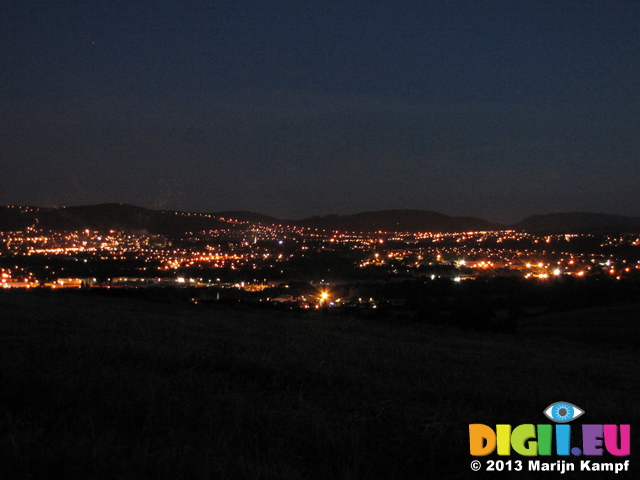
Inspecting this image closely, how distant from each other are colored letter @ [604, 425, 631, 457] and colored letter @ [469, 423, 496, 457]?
696mm

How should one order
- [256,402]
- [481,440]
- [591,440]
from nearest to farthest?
[481,440] < [591,440] < [256,402]

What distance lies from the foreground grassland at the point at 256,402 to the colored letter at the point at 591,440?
0.80 ft

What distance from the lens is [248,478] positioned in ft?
9.09

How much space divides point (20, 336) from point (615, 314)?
21270 millimetres

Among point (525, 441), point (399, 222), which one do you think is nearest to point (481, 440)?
point (525, 441)

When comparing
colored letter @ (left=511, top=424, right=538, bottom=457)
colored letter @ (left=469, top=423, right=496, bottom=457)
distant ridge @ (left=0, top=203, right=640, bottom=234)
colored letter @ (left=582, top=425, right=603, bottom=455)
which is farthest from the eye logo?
distant ridge @ (left=0, top=203, right=640, bottom=234)

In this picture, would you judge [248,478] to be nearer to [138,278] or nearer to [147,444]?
[147,444]

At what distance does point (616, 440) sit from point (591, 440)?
0.72 ft

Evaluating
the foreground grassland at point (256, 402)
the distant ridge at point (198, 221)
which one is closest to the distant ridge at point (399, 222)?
the distant ridge at point (198, 221)

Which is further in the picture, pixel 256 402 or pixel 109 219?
pixel 109 219

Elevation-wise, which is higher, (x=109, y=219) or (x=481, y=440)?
(x=109, y=219)

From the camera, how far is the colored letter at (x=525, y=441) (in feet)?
10.9

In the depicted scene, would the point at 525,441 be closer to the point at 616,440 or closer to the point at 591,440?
the point at 591,440

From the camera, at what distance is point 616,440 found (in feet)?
11.9
